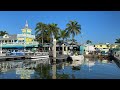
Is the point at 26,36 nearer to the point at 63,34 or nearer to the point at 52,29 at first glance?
the point at 52,29

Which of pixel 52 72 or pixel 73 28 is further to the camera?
pixel 73 28

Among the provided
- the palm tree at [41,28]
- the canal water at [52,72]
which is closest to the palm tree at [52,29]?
the palm tree at [41,28]

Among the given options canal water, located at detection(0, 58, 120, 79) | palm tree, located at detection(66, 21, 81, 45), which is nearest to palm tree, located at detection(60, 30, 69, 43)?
palm tree, located at detection(66, 21, 81, 45)

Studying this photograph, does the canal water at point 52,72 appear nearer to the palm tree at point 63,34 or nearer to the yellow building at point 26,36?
the yellow building at point 26,36

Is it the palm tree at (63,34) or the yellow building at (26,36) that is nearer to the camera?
the yellow building at (26,36)

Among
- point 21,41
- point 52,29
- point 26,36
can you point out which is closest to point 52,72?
point 26,36

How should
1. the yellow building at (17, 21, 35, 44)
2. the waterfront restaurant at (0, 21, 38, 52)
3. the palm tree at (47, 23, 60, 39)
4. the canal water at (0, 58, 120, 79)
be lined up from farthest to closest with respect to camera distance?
the palm tree at (47, 23, 60, 39), the yellow building at (17, 21, 35, 44), the waterfront restaurant at (0, 21, 38, 52), the canal water at (0, 58, 120, 79)

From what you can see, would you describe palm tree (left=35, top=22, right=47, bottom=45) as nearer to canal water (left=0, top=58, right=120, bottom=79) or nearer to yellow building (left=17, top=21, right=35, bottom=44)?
yellow building (left=17, top=21, right=35, bottom=44)

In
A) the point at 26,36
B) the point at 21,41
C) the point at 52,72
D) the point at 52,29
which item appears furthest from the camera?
the point at 52,29

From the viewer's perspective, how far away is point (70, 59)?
3594cm

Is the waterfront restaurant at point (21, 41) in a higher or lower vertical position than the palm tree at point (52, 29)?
lower
